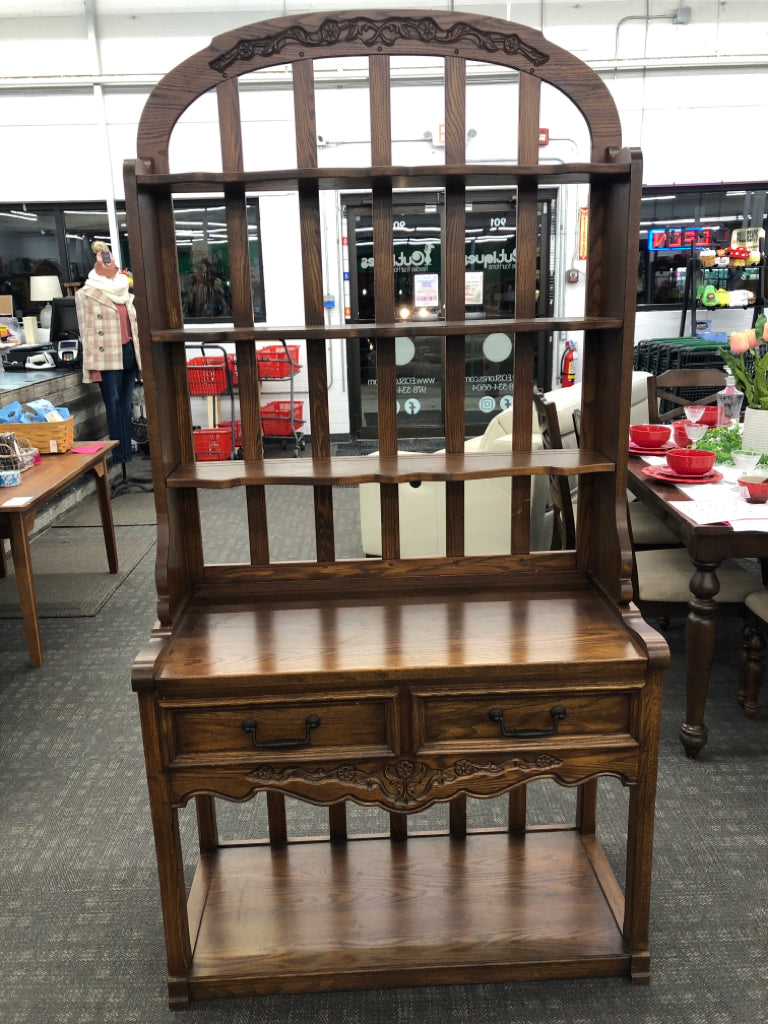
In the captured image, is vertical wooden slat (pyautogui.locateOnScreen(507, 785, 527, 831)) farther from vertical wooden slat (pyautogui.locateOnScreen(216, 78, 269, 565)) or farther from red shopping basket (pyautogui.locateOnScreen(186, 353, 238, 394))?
red shopping basket (pyautogui.locateOnScreen(186, 353, 238, 394))

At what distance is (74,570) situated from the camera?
4.68 metres

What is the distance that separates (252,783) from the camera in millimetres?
1719

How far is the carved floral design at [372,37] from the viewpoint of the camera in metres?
1.74

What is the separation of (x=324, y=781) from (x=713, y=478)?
7.09 ft

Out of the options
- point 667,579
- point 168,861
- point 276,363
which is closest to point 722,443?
point 667,579

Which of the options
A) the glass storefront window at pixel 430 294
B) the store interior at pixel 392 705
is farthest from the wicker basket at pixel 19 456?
the glass storefront window at pixel 430 294

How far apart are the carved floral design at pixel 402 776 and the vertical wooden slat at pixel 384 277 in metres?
0.57

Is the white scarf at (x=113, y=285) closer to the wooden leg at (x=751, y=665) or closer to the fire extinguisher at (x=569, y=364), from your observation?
the fire extinguisher at (x=569, y=364)

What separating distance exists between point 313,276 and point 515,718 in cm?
112

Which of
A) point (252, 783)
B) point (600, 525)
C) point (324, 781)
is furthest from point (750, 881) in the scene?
point (252, 783)

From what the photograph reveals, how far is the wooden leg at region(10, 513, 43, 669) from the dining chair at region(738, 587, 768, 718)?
9.28 feet

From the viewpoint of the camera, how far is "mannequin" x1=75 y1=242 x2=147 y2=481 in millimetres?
6066

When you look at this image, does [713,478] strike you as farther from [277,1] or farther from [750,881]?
[277,1]

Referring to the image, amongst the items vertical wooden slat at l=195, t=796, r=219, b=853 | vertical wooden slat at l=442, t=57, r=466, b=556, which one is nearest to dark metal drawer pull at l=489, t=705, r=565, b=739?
vertical wooden slat at l=442, t=57, r=466, b=556
